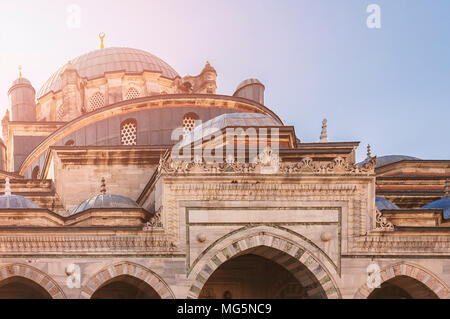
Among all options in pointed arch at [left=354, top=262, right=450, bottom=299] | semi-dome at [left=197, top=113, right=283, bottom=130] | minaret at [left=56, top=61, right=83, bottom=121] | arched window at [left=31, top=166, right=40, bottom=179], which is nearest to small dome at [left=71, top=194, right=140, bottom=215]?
semi-dome at [left=197, top=113, right=283, bottom=130]

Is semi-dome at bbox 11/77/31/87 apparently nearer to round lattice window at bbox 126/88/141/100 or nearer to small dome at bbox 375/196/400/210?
round lattice window at bbox 126/88/141/100

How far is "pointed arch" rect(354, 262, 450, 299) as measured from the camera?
1191cm

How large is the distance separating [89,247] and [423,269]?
7.43 m

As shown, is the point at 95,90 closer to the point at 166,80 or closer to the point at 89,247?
the point at 166,80

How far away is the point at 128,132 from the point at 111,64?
9183 mm

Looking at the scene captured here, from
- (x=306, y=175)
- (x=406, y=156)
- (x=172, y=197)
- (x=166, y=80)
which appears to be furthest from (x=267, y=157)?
(x=166, y=80)

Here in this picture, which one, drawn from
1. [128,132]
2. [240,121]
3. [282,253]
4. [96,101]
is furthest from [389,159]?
[96,101]

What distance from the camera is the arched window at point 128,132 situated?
65.2 feet

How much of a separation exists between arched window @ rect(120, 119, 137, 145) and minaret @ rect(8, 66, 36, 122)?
8.01m

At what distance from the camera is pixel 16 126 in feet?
82.1

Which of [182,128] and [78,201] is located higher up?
[182,128]

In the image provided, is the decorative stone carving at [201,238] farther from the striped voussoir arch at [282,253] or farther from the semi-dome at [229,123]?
the semi-dome at [229,123]

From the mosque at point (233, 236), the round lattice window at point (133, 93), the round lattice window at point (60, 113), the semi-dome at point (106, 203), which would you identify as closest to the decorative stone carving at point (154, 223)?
the mosque at point (233, 236)

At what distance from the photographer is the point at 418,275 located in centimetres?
1202
